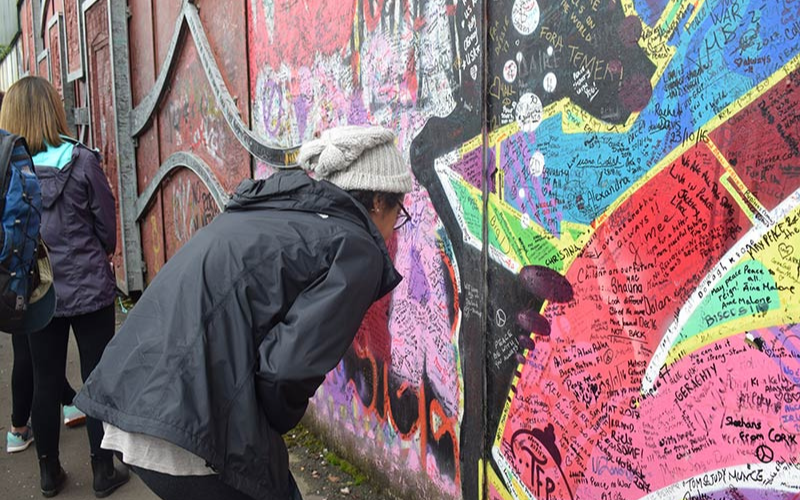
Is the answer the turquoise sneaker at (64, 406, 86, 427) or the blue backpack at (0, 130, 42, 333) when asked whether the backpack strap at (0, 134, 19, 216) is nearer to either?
the blue backpack at (0, 130, 42, 333)

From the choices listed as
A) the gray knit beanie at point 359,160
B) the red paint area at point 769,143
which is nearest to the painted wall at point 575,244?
the red paint area at point 769,143

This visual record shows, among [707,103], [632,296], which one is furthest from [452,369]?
[707,103]

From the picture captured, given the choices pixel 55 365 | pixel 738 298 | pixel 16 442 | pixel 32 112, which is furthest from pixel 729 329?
pixel 16 442

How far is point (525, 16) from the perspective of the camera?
226 centimetres

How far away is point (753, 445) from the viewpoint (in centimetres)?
164

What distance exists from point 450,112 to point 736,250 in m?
1.31

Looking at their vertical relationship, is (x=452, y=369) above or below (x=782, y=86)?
below

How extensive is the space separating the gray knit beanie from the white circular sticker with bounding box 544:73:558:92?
2.09ft

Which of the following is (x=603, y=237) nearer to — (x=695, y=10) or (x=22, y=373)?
(x=695, y=10)

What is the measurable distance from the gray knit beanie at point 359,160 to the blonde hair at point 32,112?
6.81 feet

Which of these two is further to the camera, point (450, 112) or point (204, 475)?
point (450, 112)

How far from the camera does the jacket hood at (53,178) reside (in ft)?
10.7

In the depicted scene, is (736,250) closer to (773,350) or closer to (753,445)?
(773,350)

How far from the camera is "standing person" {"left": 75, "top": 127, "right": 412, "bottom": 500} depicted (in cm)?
152
